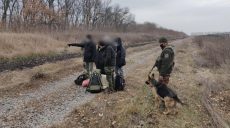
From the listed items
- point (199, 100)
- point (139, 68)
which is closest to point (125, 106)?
point (199, 100)

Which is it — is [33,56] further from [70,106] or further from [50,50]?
[70,106]

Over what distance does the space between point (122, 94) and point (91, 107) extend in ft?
7.44

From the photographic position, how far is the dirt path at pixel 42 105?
33.1 feet

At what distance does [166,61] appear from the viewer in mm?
11188

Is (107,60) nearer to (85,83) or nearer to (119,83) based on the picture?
(119,83)

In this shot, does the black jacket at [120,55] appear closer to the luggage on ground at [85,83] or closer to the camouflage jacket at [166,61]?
the luggage on ground at [85,83]

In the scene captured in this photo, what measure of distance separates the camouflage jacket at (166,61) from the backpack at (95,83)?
2668 mm

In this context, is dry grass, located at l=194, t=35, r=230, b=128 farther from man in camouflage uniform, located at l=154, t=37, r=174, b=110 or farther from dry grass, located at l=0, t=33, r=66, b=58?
dry grass, located at l=0, t=33, r=66, b=58

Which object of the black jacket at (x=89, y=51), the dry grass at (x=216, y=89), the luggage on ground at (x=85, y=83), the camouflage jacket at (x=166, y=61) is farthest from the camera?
the black jacket at (x=89, y=51)

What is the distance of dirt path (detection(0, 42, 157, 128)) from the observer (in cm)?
1010

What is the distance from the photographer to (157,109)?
1177cm

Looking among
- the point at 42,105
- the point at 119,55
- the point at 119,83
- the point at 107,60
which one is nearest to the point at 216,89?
the point at 119,83

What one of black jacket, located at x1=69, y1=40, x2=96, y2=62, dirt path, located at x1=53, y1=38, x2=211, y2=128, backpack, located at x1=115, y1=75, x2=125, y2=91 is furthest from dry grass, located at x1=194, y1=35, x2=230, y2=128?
black jacket, located at x1=69, y1=40, x2=96, y2=62

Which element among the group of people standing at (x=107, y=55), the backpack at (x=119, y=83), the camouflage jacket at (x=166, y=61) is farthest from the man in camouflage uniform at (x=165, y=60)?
the backpack at (x=119, y=83)
